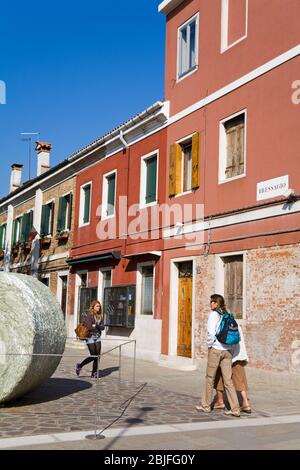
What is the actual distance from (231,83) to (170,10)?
440 centimetres

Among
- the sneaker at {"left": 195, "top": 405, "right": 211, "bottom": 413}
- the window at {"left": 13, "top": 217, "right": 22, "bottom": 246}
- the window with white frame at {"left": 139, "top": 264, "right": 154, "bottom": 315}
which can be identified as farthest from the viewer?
the window at {"left": 13, "top": 217, "right": 22, "bottom": 246}

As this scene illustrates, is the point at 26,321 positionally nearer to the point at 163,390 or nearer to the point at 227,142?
the point at 163,390

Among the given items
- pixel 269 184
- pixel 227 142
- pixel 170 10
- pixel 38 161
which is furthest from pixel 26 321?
pixel 38 161

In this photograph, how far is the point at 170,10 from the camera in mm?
16406

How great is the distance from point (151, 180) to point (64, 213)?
6.98 meters

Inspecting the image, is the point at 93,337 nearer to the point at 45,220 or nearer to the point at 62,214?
the point at 62,214

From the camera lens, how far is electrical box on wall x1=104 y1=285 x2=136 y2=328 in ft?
54.3

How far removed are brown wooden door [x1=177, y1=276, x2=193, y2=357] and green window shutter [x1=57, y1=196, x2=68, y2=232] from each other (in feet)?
29.3

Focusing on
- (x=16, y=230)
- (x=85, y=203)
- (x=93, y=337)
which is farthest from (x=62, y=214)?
(x=93, y=337)

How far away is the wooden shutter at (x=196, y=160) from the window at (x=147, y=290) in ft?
10.1

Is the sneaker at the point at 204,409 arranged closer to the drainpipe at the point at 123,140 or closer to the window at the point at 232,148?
the window at the point at 232,148

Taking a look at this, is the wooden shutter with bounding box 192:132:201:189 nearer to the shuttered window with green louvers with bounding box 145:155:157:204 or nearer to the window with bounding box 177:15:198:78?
the window with bounding box 177:15:198:78

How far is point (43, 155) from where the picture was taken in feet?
94.9

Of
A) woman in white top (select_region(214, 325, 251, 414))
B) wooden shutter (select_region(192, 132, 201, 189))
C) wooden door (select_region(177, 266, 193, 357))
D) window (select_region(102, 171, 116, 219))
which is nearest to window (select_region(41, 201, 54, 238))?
window (select_region(102, 171, 116, 219))
